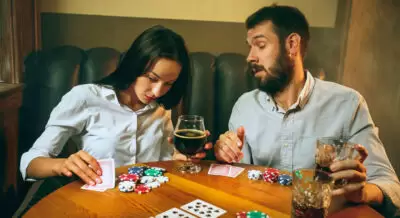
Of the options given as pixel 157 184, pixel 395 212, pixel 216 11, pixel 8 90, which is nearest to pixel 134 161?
pixel 157 184

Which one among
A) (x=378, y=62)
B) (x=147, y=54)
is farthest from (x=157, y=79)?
(x=378, y=62)

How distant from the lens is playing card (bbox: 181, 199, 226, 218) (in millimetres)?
1028

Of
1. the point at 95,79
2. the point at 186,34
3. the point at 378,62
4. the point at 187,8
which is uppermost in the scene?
the point at 187,8

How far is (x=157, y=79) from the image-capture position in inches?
65.2

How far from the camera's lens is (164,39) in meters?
1.69

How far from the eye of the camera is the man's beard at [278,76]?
74.7 inches

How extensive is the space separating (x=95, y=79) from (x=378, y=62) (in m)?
1.94

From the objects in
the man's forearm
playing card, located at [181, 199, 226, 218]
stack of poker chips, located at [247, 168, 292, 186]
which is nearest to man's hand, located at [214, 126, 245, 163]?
stack of poker chips, located at [247, 168, 292, 186]

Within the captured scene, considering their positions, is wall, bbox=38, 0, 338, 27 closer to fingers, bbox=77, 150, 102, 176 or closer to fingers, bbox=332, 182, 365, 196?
fingers, bbox=77, 150, 102, 176

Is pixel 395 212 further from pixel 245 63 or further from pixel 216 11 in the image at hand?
pixel 216 11

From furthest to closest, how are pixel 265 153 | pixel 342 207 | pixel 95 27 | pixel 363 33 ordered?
pixel 363 33, pixel 95 27, pixel 265 153, pixel 342 207

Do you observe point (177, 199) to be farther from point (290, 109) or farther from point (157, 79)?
point (290, 109)

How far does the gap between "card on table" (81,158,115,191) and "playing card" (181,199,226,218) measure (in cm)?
27

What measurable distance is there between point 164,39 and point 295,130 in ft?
2.50
